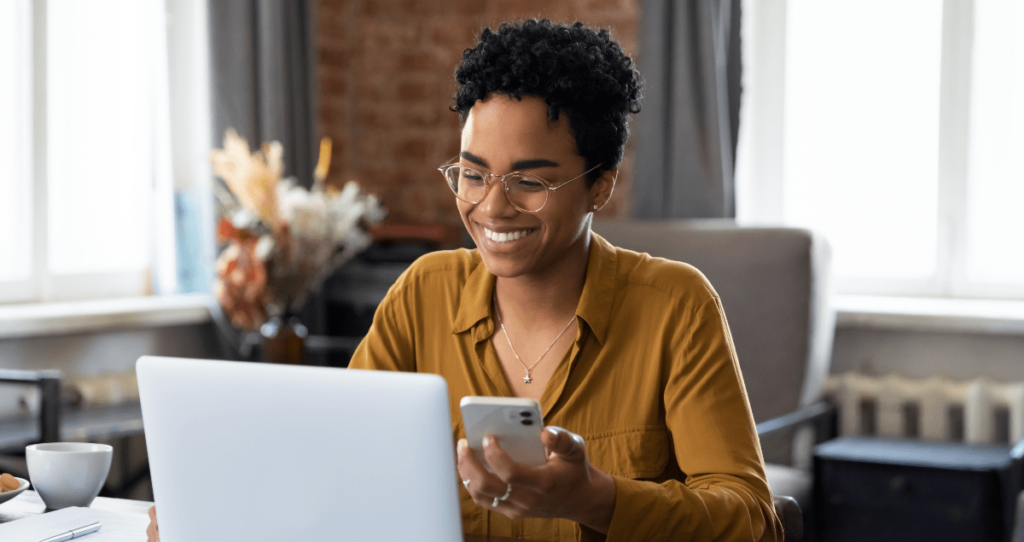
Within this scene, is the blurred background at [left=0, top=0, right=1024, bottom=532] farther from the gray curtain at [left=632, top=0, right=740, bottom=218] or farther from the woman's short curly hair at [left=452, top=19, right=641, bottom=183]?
the woman's short curly hair at [left=452, top=19, right=641, bottom=183]

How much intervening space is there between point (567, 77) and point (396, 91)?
2581mm

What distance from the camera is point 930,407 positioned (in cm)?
280

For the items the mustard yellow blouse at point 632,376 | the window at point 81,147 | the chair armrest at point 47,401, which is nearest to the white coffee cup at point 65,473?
the mustard yellow blouse at point 632,376

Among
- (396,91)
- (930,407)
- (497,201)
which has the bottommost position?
(930,407)

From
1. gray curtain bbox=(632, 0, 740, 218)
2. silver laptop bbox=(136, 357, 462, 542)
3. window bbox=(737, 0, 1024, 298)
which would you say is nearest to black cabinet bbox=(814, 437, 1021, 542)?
window bbox=(737, 0, 1024, 298)

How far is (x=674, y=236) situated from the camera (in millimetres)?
2670

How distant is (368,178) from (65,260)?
1140 mm

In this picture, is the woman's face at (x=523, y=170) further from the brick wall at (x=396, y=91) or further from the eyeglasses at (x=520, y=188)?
the brick wall at (x=396, y=91)

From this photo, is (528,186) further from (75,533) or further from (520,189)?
(75,533)

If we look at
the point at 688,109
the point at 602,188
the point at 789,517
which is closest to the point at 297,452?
the point at 602,188

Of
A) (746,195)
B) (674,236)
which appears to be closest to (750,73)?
(746,195)

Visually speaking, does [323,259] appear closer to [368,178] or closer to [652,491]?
[368,178]

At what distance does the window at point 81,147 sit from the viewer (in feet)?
9.40

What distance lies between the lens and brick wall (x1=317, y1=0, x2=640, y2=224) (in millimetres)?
3635
